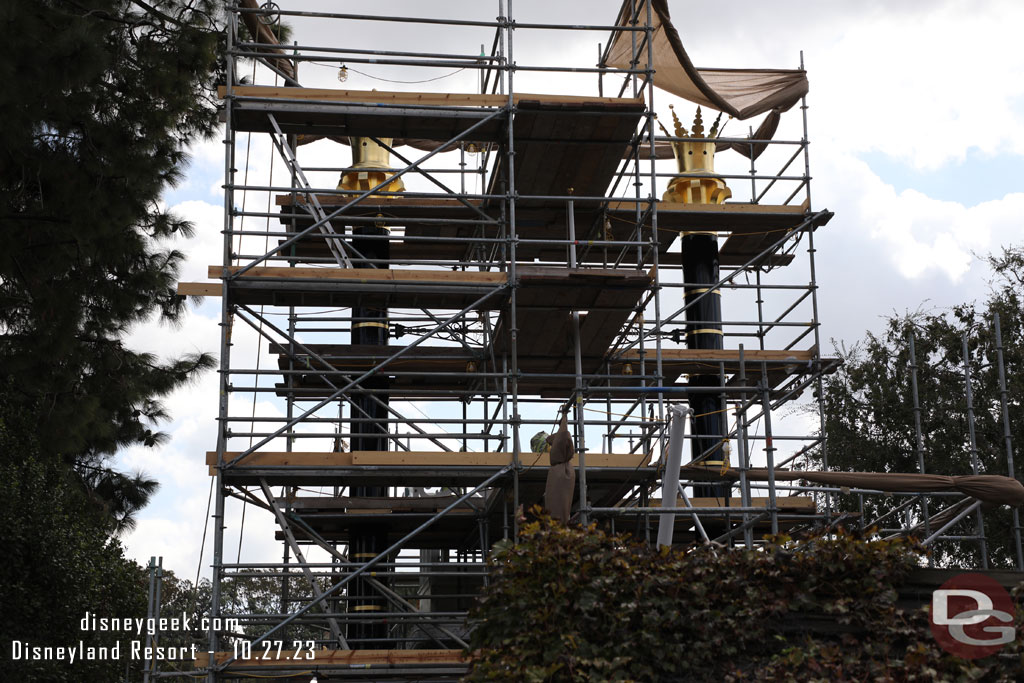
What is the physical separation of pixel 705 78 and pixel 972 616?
12518 mm

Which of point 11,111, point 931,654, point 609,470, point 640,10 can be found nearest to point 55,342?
point 11,111

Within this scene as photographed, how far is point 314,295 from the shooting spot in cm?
1323

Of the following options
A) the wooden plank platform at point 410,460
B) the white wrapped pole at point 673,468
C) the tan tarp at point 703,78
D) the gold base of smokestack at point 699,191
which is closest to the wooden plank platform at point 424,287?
the wooden plank platform at point 410,460

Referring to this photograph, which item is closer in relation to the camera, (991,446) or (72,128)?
(72,128)

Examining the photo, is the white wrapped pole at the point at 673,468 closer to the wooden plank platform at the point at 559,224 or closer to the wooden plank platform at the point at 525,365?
the wooden plank platform at the point at 525,365

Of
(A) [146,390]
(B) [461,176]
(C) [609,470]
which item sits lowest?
(C) [609,470]

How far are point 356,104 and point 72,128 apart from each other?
152 inches

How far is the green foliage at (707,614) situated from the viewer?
23.4 feet

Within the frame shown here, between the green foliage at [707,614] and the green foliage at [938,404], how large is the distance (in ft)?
56.9

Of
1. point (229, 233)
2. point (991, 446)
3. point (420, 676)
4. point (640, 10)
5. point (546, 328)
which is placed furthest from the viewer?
point (991, 446)

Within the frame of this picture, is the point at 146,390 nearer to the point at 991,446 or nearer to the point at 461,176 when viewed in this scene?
the point at 461,176

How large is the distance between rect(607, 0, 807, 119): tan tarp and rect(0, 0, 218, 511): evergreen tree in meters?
5.78

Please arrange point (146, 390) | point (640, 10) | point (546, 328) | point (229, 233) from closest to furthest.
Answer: point (229, 233) < point (546, 328) < point (640, 10) < point (146, 390)

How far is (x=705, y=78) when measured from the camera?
18203mm
